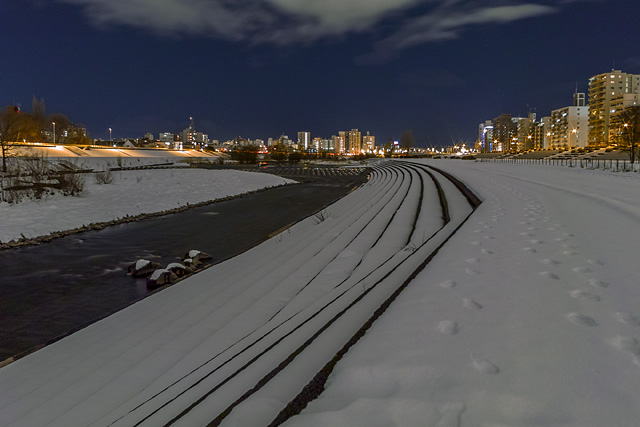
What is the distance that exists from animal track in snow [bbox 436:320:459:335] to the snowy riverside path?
85 cm

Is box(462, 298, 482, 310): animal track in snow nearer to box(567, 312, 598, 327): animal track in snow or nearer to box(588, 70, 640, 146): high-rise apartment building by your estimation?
box(567, 312, 598, 327): animal track in snow

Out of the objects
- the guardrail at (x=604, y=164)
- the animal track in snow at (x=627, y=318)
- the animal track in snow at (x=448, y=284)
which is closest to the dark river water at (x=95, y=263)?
the animal track in snow at (x=448, y=284)

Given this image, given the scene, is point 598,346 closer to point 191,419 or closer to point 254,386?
point 254,386

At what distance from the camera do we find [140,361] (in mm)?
4629

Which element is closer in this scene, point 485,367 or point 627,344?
point 485,367

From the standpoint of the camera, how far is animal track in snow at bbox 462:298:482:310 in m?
3.89

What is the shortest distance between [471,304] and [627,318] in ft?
4.10

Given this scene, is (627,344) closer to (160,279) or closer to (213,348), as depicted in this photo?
(213,348)

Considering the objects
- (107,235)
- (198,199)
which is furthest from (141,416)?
(198,199)

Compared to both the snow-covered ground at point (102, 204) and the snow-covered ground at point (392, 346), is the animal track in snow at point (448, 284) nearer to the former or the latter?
the snow-covered ground at point (392, 346)

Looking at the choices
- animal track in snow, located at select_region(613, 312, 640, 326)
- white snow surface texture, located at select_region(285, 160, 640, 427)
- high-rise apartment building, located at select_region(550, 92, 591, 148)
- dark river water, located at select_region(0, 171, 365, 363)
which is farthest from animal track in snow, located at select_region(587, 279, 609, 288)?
high-rise apartment building, located at select_region(550, 92, 591, 148)

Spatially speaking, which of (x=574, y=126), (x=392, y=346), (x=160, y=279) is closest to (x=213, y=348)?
(x=392, y=346)

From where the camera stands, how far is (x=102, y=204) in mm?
18422

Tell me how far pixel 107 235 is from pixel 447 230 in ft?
34.5
